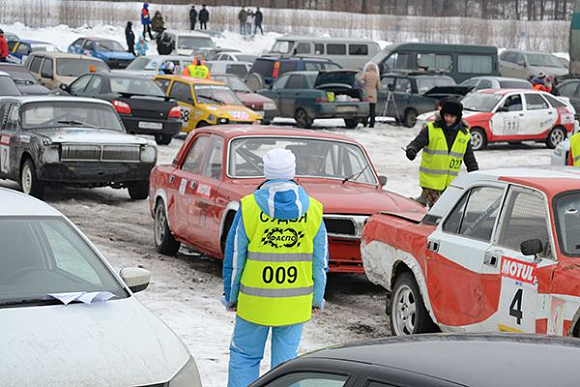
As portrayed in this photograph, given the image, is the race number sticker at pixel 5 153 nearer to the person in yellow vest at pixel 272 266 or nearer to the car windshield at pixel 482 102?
the person in yellow vest at pixel 272 266

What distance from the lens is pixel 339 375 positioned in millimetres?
3674

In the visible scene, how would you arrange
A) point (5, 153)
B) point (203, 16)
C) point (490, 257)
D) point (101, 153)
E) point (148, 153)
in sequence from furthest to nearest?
point (203, 16), point (5, 153), point (148, 153), point (101, 153), point (490, 257)

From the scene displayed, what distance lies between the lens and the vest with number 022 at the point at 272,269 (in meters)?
6.56

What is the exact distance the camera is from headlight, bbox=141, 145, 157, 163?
15.9 metres

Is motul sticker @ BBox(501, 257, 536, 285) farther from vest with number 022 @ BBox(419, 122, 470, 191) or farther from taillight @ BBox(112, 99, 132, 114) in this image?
taillight @ BBox(112, 99, 132, 114)

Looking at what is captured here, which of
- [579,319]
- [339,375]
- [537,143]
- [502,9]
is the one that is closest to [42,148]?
[579,319]

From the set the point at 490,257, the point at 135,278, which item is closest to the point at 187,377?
the point at 135,278

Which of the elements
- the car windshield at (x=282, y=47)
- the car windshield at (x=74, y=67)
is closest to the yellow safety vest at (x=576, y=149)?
the car windshield at (x=74, y=67)

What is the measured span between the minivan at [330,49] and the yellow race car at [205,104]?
16336 millimetres

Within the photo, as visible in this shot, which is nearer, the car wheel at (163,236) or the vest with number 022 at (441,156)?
the vest with number 022 at (441,156)

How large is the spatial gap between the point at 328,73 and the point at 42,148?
49.5 ft

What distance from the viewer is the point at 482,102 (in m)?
26.4

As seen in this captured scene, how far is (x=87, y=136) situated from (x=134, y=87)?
835 cm

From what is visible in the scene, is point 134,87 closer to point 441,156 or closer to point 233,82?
point 233,82
